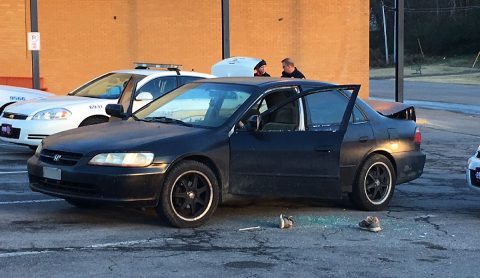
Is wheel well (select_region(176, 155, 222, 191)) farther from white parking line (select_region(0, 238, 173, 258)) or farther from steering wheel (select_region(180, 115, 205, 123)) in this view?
white parking line (select_region(0, 238, 173, 258))

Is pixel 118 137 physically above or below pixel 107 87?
below

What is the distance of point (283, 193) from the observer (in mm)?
8211

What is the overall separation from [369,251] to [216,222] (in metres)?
1.79

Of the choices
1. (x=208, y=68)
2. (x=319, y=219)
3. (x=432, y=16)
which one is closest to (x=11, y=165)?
(x=319, y=219)

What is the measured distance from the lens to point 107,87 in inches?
533

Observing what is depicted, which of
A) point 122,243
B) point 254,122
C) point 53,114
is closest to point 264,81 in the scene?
point 254,122

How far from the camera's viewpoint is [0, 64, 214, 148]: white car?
12.2 metres

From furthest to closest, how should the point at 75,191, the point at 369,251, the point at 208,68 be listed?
the point at 208,68, the point at 75,191, the point at 369,251

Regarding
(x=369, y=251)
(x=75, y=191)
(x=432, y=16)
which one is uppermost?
(x=432, y=16)

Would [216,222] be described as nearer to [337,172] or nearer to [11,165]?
[337,172]

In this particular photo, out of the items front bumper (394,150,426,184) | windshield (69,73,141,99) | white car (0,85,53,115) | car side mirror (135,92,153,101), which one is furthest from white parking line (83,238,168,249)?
white car (0,85,53,115)

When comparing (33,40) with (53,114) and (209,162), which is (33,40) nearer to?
(53,114)

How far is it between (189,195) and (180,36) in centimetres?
1893

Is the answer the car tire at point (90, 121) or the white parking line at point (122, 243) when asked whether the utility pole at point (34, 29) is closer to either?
the car tire at point (90, 121)
